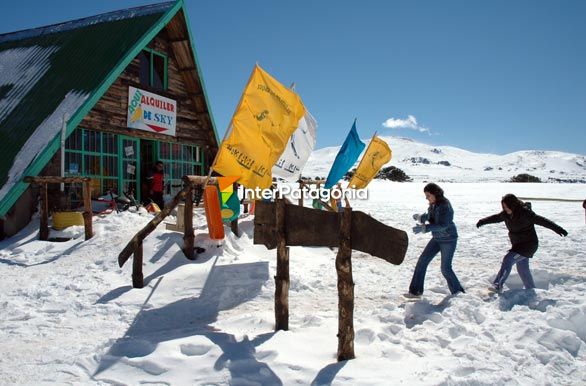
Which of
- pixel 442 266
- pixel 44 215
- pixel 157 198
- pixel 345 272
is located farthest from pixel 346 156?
pixel 44 215

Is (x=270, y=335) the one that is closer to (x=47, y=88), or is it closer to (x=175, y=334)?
(x=175, y=334)

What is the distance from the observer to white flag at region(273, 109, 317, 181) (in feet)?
30.8

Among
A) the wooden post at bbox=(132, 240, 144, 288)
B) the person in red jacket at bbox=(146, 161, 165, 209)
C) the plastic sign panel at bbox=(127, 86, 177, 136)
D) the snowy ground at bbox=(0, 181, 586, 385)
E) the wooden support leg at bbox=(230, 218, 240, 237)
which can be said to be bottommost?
the snowy ground at bbox=(0, 181, 586, 385)

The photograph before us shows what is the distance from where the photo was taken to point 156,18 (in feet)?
40.1

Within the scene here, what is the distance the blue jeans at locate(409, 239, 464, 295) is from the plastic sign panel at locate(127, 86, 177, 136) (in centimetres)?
972

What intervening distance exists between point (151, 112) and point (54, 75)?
2.78 meters

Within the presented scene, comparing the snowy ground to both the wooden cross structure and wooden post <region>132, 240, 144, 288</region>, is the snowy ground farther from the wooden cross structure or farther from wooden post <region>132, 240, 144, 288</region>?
the wooden cross structure

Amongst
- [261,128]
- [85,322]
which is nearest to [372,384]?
[85,322]

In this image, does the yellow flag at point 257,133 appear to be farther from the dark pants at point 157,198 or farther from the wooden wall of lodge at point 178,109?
the dark pants at point 157,198

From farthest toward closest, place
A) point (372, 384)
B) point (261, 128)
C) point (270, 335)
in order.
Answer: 1. point (261, 128)
2. point (270, 335)
3. point (372, 384)

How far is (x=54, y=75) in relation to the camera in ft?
38.3

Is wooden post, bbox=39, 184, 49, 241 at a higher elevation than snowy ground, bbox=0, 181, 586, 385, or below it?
higher

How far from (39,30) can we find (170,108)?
5760 millimetres

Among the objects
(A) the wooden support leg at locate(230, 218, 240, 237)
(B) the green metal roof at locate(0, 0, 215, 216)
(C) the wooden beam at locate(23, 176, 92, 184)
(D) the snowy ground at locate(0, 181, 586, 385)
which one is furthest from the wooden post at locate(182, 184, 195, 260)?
(B) the green metal roof at locate(0, 0, 215, 216)
